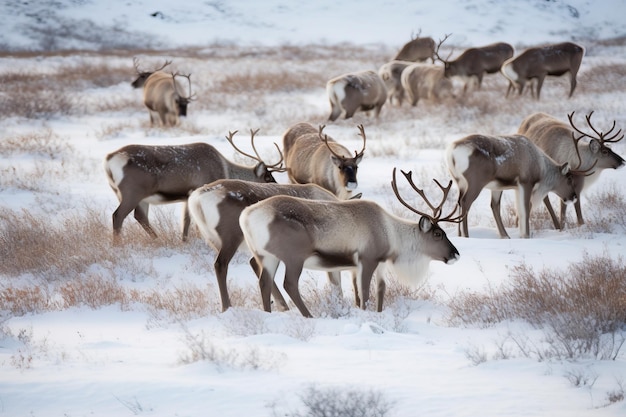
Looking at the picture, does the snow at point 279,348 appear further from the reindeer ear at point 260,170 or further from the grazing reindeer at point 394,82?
the grazing reindeer at point 394,82

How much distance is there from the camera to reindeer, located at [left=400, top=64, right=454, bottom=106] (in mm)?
21719

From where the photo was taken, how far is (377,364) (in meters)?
4.74

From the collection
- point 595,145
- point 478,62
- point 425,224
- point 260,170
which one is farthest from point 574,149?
point 478,62

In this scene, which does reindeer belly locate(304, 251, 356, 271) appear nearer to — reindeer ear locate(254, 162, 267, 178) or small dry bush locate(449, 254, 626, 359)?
small dry bush locate(449, 254, 626, 359)

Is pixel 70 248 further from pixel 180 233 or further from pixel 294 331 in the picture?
pixel 294 331

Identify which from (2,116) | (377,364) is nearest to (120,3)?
(2,116)

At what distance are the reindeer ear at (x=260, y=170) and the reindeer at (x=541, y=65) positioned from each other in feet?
43.4

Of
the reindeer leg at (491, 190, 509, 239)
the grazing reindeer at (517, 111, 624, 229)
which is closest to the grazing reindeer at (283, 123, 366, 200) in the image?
the reindeer leg at (491, 190, 509, 239)

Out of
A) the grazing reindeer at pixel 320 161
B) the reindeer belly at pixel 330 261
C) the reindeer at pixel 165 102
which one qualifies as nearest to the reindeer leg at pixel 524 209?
the grazing reindeer at pixel 320 161

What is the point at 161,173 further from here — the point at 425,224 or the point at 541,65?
the point at 541,65

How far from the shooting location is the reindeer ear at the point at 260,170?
9.09 metres

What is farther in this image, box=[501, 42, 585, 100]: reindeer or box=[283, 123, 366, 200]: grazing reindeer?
box=[501, 42, 585, 100]: reindeer

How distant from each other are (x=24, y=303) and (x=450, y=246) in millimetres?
3908

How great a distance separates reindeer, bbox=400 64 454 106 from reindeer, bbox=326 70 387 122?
3297 mm
